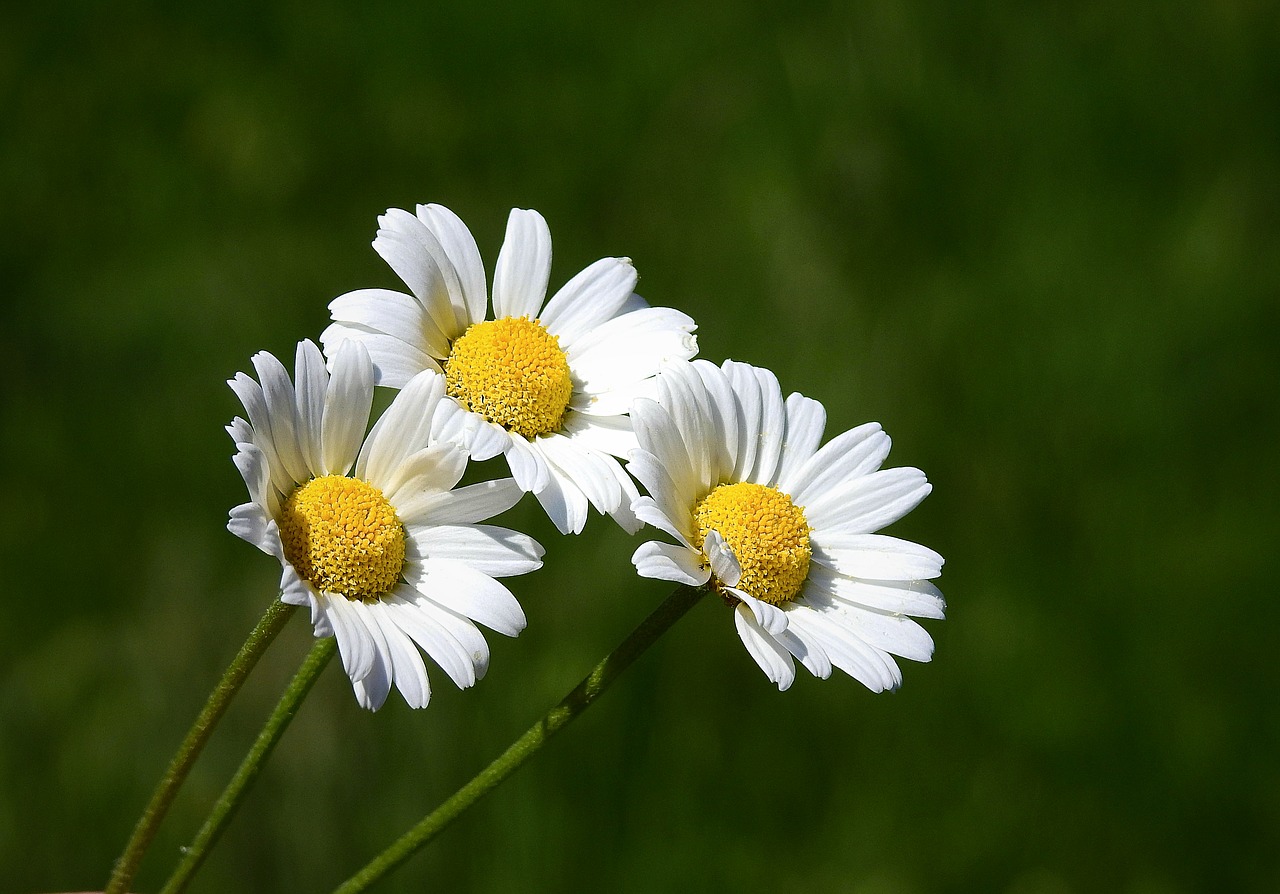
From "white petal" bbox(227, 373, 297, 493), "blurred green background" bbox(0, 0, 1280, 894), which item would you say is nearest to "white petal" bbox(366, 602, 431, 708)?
"white petal" bbox(227, 373, 297, 493)

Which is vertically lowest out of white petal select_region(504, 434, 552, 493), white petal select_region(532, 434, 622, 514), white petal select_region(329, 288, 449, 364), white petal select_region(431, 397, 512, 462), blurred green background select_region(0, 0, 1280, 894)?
blurred green background select_region(0, 0, 1280, 894)

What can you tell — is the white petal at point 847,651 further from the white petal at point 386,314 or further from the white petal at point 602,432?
the white petal at point 386,314

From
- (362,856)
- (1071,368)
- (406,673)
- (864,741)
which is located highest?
(406,673)

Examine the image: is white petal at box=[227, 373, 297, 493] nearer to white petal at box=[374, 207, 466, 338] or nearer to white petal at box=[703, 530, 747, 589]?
white petal at box=[374, 207, 466, 338]

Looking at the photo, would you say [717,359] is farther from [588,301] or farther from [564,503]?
[564,503]

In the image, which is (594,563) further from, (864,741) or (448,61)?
(448,61)

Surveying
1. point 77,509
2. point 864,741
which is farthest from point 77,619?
point 864,741

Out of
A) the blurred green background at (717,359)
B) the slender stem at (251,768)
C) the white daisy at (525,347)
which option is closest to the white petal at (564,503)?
the white daisy at (525,347)
